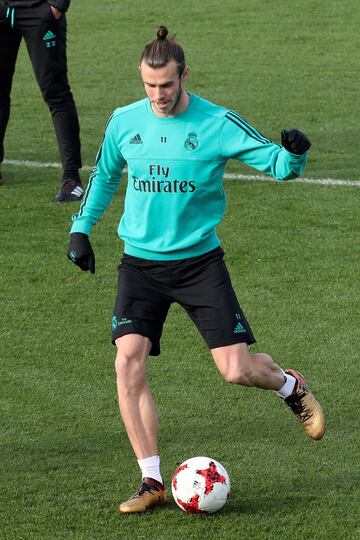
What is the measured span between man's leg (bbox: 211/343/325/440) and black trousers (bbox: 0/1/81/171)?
4.94 metres

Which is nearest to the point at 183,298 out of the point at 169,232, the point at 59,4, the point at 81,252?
the point at 169,232

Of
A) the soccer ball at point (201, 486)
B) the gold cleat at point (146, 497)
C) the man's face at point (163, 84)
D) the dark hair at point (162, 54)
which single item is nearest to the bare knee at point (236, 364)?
the soccer ball at point (201, 486)

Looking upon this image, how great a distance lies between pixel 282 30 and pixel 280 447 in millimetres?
12067

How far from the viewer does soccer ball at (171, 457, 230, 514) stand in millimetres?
6105

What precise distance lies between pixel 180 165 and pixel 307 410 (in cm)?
149

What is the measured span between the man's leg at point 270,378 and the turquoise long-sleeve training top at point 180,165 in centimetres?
54

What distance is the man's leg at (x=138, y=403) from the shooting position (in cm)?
636

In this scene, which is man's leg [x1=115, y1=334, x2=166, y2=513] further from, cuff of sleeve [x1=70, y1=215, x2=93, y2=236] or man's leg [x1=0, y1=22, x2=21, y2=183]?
man's leg [x1=0, y1=22, x2=21, y2=183]

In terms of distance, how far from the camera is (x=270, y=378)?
22.1 feet

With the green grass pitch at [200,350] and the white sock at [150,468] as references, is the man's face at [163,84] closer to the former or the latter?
the white sock at [150,468]

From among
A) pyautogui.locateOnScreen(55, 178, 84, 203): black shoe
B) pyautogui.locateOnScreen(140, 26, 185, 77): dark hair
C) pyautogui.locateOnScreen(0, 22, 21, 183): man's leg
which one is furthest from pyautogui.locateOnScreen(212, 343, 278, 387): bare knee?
pyautogui.locateOnScreen(0, 22, 21, 183): man's leg

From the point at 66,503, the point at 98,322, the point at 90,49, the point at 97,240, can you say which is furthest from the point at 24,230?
the point at 90,49

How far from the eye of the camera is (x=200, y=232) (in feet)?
21.2

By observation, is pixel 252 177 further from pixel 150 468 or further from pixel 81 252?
pixel 150 468
